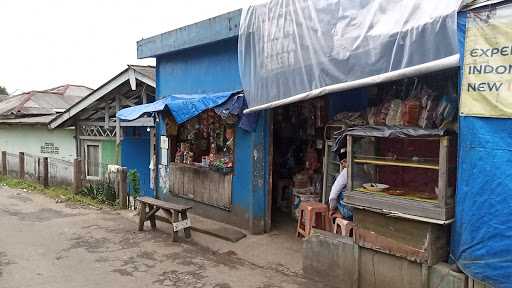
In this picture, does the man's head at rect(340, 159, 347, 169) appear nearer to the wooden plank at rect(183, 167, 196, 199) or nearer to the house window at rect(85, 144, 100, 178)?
the wooden plank at rect(183, 167, 196, 199)

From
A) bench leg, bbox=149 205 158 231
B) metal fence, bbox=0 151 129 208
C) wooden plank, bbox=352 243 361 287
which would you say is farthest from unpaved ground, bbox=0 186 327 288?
metal fence, bbox=0 151 129 208

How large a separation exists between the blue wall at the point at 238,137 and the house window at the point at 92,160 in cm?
675

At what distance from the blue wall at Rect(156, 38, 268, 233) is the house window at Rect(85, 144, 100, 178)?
22.2ft

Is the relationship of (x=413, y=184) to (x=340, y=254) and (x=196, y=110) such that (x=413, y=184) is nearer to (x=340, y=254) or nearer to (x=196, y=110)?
(x=340, y=254)

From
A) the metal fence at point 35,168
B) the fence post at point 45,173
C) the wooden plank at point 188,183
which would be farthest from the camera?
the metal fence at point 35,168

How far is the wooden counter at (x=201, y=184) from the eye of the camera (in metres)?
8.90

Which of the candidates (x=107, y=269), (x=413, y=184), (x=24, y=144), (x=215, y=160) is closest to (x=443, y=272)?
(x=413, y=184)

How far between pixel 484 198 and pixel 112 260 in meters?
5.47

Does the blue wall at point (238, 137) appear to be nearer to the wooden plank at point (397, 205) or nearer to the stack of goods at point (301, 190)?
the stack of goods at point (301, 190)

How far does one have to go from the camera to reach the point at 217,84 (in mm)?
9086

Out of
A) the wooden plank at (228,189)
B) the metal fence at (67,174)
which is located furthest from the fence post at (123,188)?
the wooden plank at (228,189)

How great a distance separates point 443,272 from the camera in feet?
15.5

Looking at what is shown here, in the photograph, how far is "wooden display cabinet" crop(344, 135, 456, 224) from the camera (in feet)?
15.7

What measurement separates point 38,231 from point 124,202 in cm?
249
